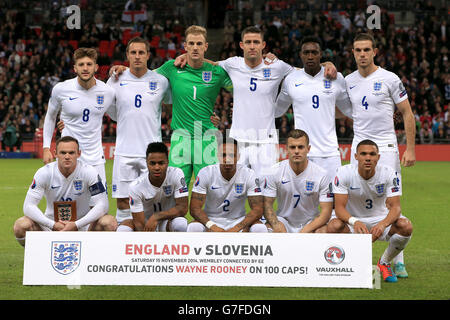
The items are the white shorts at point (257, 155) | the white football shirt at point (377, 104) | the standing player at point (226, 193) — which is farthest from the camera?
the white shorts at point (257, 155)

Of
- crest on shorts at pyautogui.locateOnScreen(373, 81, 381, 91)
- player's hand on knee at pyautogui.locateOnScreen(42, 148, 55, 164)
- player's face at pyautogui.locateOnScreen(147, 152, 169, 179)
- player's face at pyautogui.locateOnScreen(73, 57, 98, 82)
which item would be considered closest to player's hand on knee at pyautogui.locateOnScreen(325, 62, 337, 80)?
crest on shorts at pyautogui.locateOnScreen(373, 81, 381, 91)

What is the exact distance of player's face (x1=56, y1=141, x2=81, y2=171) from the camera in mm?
6836

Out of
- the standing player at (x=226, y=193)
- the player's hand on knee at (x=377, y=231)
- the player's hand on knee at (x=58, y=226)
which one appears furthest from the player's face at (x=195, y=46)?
the player's hand on knee at (x=377, y=231)

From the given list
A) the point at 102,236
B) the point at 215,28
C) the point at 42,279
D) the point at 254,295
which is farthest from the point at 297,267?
the point at 215,28

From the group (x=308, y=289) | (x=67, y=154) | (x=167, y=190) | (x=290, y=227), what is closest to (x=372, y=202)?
(x=290, y=227)

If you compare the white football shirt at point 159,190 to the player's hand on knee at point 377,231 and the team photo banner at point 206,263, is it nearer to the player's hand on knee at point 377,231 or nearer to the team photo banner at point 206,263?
the team photo banner at point 206,263

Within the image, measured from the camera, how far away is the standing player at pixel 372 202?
6.66 meters

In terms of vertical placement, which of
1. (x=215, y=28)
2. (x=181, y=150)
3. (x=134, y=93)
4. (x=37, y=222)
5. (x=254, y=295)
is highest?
(x=215, y=28)

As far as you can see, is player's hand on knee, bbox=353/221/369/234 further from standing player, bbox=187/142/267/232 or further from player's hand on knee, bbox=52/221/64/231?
player's hand on knee, bbox=52/221/64/231

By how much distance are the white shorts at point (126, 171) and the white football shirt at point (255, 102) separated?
1.17 m

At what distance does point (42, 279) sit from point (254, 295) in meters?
1.83

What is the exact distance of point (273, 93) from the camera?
7.80 meters
